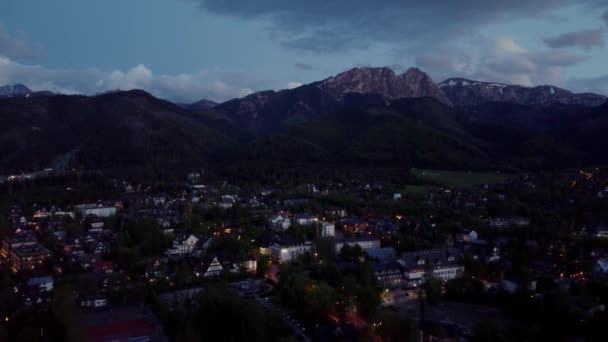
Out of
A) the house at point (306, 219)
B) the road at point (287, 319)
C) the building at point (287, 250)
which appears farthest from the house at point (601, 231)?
the road at point (287, 319)

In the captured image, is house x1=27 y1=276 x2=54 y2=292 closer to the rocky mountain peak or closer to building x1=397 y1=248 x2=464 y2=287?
building x1=397 y1=248 x2=464 y2=287

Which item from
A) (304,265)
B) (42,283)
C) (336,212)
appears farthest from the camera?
(336,212)

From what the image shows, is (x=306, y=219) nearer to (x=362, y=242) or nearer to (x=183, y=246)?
(x=362, y=242)

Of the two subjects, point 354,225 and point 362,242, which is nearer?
point 362,242

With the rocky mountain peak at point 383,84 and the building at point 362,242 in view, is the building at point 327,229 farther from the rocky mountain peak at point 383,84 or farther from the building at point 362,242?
the rocky mountain peak at point 383,84

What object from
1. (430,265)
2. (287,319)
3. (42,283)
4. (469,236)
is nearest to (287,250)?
(430,265)
